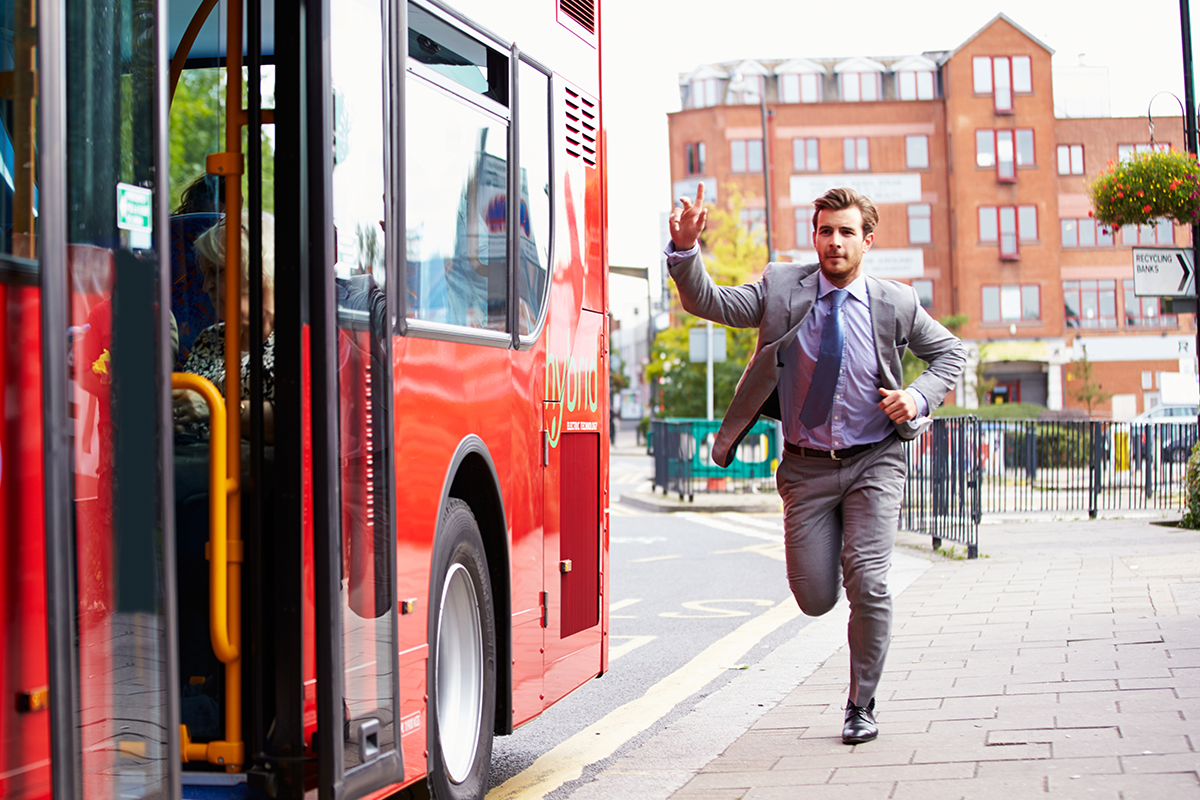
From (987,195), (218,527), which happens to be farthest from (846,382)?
(987,195)

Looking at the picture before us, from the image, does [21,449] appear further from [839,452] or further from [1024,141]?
[1024,141]

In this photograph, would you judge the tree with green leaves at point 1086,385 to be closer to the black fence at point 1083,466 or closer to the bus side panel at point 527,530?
the black fence at point 1083,466

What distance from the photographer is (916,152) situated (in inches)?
2426

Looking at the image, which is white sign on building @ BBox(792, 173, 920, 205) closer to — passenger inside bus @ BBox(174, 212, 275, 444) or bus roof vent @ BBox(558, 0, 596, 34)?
bus roof vent @ BBox(558, 0, 596, 34)

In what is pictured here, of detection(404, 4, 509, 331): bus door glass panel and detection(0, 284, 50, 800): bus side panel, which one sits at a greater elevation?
detection(404, 4, 509, 331): bus door glass panel

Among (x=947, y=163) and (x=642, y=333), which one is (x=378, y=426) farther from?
(x=642, y=333)

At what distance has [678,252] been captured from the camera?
193 inches

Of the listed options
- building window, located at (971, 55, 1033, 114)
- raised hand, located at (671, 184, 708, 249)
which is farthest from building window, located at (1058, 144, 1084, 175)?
raised hand, located at (671, 184, 708, 249)

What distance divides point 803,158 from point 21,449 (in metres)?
61.8

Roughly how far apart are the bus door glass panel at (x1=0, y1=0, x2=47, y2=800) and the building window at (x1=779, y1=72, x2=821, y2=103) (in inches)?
2524

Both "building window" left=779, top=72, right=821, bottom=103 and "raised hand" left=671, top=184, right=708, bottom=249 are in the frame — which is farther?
"building window" left=779, top=72, right=821, bottom=103

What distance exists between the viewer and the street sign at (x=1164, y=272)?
49.3 feet

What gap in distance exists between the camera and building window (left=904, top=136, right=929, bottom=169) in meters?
61.6

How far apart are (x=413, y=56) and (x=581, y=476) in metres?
2.18
